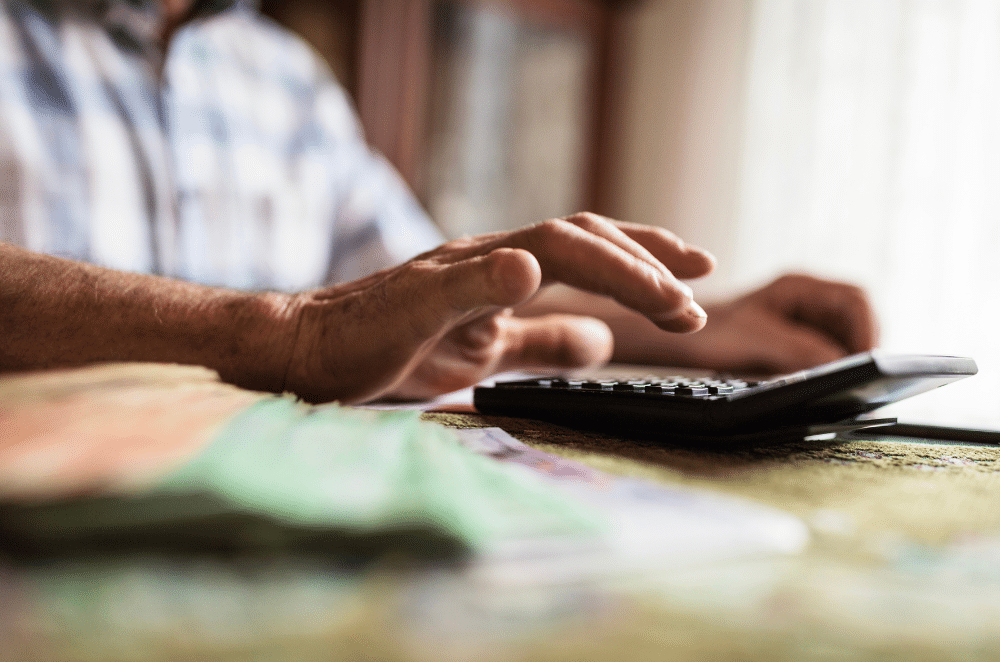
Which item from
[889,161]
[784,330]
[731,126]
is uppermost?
[731,126]

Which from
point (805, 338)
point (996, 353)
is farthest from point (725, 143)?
point (805, 338)

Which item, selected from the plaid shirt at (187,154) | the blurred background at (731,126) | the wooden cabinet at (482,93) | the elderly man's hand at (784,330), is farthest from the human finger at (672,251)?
the wooden cabinet at (482,93)

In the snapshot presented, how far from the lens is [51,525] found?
0.14 metres

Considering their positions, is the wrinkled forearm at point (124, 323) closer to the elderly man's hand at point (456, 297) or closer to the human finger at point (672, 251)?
the elderly man's hand at point (456, 297)

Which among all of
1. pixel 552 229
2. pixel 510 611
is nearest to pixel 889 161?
pixel 552 229

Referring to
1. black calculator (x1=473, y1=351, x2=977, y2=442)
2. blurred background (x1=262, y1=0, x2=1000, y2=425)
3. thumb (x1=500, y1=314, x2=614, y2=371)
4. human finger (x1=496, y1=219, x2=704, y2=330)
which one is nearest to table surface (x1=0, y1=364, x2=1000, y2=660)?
black calculator (x1=473, y1=351, x2=977, y2=442)

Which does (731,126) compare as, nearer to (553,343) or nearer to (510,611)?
(553,343)

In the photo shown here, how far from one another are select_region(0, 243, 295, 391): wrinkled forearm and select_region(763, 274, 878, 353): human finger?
0.61m

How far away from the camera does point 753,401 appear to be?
30 cm

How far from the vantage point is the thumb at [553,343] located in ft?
1.95

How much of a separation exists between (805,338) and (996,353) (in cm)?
107

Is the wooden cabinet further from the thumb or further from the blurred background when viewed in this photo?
the thumb

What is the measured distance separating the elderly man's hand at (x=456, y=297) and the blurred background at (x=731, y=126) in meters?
1.20

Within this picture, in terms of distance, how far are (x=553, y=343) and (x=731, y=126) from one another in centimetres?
190
